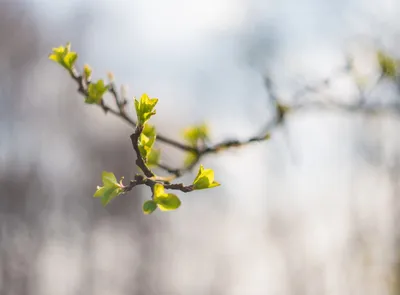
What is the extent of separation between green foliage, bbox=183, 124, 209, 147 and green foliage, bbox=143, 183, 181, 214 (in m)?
0.42

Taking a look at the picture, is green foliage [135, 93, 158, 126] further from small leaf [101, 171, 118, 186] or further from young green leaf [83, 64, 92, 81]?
young green leaf [83, 64, 92, 81]

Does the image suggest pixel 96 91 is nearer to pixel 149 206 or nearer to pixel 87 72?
pixel 87 72

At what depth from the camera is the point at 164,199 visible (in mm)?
551

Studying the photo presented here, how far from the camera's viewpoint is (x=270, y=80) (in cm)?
111

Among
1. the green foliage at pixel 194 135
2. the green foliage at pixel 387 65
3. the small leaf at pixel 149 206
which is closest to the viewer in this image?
the small leaf at pixel 149 206

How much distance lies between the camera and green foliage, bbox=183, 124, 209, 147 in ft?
3.19

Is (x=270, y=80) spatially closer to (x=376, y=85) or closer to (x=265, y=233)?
(x=376, y=85)

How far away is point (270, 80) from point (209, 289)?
32.7ft

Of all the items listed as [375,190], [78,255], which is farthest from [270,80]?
[78,255]

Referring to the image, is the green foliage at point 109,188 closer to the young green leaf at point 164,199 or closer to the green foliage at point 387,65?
the young green leaf at point 164,199

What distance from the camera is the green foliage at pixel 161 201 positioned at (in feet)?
1.79

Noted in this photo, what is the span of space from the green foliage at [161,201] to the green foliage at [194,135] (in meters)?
0.42

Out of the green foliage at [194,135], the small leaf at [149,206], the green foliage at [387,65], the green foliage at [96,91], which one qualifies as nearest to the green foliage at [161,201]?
the small leaf at [149,206]

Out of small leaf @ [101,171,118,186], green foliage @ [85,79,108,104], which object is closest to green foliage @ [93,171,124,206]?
small leaf @ [101,171,118,186]
